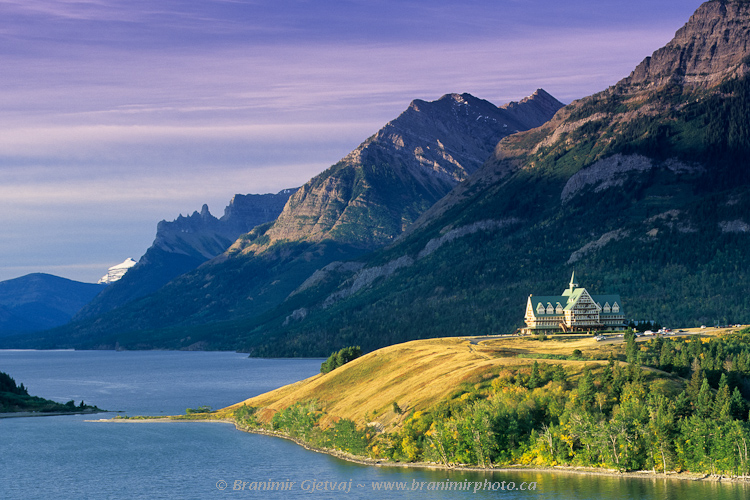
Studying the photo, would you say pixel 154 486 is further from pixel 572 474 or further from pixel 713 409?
pixel 713 409

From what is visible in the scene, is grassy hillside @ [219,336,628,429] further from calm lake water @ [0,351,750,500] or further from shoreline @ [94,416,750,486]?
calm lake water @ [0,351,750,500]

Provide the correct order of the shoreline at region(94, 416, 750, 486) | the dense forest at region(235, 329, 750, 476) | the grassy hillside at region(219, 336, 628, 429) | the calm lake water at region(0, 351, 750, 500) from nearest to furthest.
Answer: the calm lake water at region(0, 351, 750, 500)
the shoreline at region(94, 416, 750, 486)
the dense forest at region(235, 329, 750, 476)
the grassy hillside at region(219, 336, 628, 429)

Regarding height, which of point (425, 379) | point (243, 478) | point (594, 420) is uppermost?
point (425, 379)

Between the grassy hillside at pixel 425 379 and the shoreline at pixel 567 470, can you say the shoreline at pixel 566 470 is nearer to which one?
the shoreline at pixel 567 470

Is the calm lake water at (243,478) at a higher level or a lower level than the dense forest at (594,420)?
lower

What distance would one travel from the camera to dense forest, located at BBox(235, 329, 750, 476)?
131m

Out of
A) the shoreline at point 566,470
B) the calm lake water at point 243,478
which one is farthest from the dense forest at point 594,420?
the calm lake water at point 243,478

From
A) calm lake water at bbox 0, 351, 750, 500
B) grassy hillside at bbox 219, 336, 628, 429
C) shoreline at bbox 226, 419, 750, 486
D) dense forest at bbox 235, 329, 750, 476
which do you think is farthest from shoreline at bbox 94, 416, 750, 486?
grassy hillside at bbox 219, 336, 628, 429

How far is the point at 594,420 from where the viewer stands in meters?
136

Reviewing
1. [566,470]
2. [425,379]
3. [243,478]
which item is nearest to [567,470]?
[566,470]

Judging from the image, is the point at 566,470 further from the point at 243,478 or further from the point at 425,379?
the point at 243,478

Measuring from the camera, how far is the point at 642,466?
438 feet

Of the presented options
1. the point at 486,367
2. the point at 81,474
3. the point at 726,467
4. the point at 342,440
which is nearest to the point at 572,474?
the point at 726,467

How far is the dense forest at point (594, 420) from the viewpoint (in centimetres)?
13062
